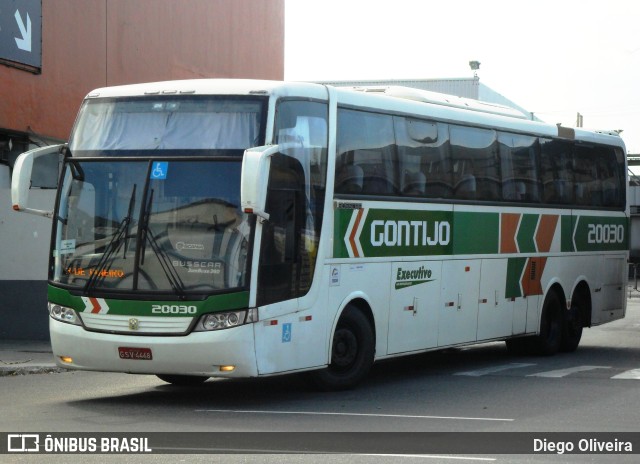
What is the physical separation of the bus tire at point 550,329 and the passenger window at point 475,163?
276 centimetres

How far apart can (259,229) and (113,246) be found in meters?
1.51

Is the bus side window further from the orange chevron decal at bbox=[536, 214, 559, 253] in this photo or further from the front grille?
the front grille

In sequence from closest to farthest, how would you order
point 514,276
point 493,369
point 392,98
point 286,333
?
point 286,333 → point 392,98 → point 493,369 → point 514,276

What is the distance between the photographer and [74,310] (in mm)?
12820

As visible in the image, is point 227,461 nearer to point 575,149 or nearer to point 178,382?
point 178,382

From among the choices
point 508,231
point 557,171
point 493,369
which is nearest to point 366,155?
point 508,231

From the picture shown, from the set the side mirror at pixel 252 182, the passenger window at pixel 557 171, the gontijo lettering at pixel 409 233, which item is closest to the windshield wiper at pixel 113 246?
the side mirror at pixel 252 182

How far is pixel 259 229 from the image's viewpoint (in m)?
12.5

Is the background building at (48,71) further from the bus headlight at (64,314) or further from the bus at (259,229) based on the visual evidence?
the bus headlight at (64,314)

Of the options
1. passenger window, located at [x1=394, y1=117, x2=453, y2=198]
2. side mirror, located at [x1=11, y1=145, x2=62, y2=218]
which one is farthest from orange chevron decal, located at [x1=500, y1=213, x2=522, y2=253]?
side mirror, located at [x1=11, y1=145, x2=62, y2=218]

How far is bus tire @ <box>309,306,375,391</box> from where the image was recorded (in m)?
14.0

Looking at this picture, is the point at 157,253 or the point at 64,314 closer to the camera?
the point at 157,253

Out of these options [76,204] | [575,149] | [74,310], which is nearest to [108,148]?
[76,204]

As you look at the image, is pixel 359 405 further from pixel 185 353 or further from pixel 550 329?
pixel 550 329
